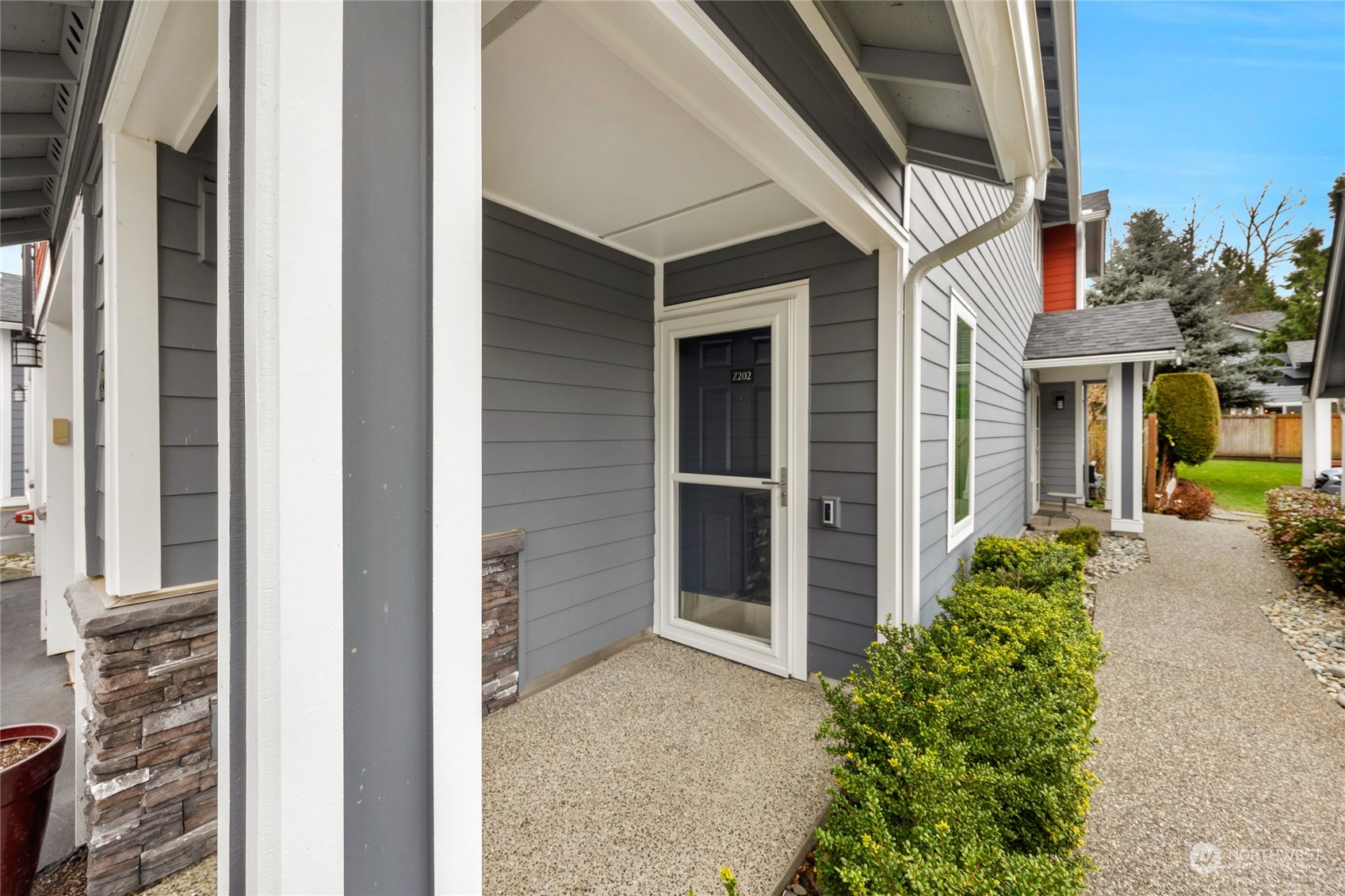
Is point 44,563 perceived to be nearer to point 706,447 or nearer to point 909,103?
point 706,447

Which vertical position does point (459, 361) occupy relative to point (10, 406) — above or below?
below

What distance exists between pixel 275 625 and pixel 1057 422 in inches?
470

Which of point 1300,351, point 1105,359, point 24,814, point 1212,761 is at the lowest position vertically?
point 1212,761

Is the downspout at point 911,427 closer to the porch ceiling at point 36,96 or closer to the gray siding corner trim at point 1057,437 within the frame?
the porch ceiling at point 36,96

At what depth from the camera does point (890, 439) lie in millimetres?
2721

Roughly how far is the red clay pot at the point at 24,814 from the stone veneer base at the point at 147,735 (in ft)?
0.28

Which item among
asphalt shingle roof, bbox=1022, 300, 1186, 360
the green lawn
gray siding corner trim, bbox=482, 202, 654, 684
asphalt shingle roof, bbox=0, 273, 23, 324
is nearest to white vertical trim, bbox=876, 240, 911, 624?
gray siding corner trim, bbox=482, 202, 654, 684

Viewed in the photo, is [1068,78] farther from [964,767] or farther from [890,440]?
[964,767]

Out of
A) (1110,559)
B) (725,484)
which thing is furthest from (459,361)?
(1110,559)

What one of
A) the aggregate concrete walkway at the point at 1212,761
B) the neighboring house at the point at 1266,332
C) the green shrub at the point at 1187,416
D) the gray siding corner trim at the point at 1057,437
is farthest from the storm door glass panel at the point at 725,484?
the neighboring house at the point at 1266,332

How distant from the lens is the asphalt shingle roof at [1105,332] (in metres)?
6.48

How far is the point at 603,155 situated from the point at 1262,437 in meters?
20.9

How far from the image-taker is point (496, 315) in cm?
263

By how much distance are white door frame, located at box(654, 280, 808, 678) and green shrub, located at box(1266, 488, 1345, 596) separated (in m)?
5.42
